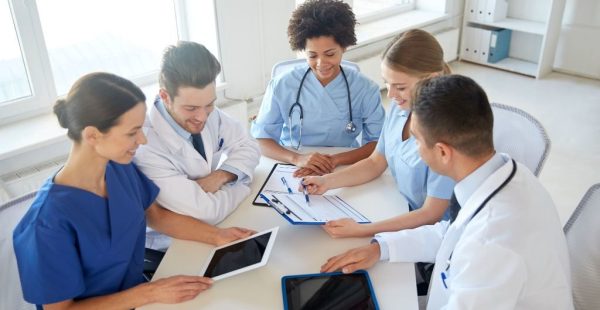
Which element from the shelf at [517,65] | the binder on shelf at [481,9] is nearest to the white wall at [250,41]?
the binder on shelf at [481,9]

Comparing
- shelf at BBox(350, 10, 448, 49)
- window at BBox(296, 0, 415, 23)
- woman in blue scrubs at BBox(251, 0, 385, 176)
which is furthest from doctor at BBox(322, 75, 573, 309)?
window at BBox(296, 0, 415, 23)

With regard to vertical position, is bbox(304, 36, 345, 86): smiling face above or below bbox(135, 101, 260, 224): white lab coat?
above

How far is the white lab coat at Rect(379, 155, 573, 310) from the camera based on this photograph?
946mm

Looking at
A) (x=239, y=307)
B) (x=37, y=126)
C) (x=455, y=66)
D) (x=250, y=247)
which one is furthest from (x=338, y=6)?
(x=455, y=66)

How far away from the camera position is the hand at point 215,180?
1555 millimetres

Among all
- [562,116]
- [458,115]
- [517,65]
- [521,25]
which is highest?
[458,115]

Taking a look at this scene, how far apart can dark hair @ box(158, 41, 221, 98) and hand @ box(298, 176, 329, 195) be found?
0.45 metres

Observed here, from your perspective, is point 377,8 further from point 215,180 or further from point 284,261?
point 284,261

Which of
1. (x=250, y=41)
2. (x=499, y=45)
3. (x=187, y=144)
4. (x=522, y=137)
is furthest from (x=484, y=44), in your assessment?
(x=187, y=144)

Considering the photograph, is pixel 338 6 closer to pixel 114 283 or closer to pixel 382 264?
pixel 382 264

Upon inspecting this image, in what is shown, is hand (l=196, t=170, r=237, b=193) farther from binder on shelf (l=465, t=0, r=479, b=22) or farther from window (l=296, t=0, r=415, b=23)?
binder on shelf (l=465, t=0, r=479, b=22)

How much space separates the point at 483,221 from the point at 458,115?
23 centimetres

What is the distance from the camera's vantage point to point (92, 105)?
1147 millimetres

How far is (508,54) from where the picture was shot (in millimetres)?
4945
